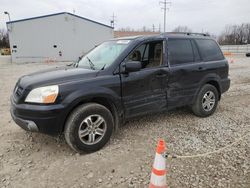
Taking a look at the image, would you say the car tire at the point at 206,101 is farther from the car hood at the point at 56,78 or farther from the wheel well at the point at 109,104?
the car hood at the point at 56,78

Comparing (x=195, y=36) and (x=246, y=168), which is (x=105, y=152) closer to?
(x=246, y=168)

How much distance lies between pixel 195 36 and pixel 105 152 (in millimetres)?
3219

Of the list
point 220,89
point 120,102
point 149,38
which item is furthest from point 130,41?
point 220,89

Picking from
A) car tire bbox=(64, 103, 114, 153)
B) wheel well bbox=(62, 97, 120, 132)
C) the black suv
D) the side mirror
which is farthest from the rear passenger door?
car tire bbox=(64, 103, 114, 153)

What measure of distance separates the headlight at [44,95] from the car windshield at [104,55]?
916 mm

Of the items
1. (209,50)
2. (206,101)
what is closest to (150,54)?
(209,50)

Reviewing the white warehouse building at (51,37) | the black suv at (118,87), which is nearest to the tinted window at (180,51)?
the black suv at (118,87)

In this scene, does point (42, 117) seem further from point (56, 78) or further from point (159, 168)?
point (159, 168)

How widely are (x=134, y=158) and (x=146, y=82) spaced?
4.42 feet

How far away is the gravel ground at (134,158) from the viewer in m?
2.89

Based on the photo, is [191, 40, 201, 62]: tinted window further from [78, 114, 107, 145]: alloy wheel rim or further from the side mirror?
[78, 114, 107, 145]: alloy wheel rim

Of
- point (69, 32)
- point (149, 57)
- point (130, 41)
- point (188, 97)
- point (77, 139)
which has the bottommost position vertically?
point (77, 139)

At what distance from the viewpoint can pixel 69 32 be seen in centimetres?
2512

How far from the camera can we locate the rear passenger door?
4.37 metres
